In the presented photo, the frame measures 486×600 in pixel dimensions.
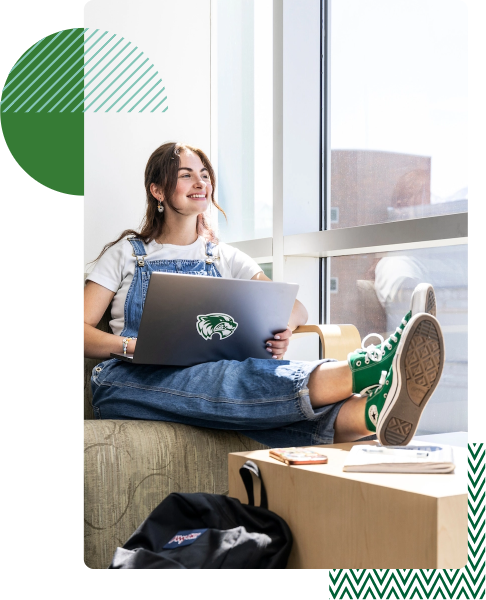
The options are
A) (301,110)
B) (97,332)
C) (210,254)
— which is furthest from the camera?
(301,110)

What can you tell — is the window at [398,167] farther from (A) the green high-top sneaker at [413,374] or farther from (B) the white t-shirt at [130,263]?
(A) the green high-top sneaker at [413,374]

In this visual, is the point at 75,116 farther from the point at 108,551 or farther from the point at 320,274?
the point at 108,551

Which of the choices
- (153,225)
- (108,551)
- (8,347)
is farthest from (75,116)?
(8,347)

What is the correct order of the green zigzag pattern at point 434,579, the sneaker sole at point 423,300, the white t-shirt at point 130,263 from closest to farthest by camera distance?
1. the green zigzag pattern at point 434,579
2. the sneaker sole at point 423,300
3. the white t-shirt at point 130,263

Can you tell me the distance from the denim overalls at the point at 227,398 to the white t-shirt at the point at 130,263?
10.3 inches

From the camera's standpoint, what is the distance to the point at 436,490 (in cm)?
82

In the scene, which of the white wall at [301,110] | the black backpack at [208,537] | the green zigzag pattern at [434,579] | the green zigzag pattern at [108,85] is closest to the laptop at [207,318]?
the black backpack at [208,537]

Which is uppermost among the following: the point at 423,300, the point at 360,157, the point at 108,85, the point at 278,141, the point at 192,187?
the point at 108,85

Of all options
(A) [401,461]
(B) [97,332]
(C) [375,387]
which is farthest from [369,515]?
(B) [97,332]

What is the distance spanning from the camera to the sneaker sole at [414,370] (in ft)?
3.48

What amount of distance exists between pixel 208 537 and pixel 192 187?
124 cm

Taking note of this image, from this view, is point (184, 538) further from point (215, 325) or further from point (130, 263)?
point (130, 263)

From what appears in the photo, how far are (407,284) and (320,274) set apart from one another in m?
0.41

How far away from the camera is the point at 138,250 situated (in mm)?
1801
